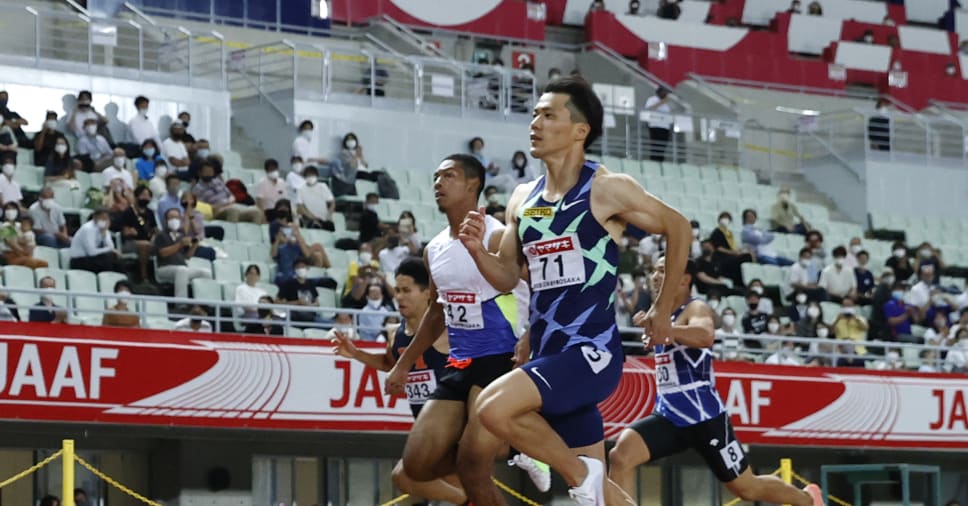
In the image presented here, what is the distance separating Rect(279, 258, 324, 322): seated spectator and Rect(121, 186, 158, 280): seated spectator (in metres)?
1.40

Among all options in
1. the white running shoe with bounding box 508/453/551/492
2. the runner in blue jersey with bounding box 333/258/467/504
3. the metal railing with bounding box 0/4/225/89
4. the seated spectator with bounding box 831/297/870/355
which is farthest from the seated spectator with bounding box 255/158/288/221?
the white running shoe with bounding box 508/453/551/492

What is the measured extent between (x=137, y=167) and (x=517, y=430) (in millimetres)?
12878

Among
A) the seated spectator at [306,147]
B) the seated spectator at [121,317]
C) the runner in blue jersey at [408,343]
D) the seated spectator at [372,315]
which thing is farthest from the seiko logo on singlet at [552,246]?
the seated spectator at [306,147]

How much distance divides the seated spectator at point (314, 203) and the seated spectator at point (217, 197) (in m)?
0.79

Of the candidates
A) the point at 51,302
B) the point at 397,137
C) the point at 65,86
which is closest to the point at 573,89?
the point at 51,302

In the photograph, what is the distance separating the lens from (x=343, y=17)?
31.0m

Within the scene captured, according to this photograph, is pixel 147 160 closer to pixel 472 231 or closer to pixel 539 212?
pixel 539 212

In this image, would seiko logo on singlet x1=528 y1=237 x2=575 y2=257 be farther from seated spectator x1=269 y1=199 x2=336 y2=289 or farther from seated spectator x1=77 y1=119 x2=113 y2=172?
seated spectator x1=77 y1=119 x2=113 y2=172

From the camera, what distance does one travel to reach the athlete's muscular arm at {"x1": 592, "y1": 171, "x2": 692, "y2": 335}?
28.8 feet

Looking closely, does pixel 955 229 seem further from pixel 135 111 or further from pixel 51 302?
pixel 51 302

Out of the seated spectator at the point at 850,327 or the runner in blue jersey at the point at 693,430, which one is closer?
the runner in blue jersey at the point at 693,430

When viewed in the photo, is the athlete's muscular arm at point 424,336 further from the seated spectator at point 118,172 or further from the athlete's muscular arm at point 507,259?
the seated spectator at point 118,172

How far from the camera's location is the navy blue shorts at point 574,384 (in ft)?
28.3

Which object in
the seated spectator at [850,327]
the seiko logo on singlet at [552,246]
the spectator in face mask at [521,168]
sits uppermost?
the spectator in face mask at [521,168]
